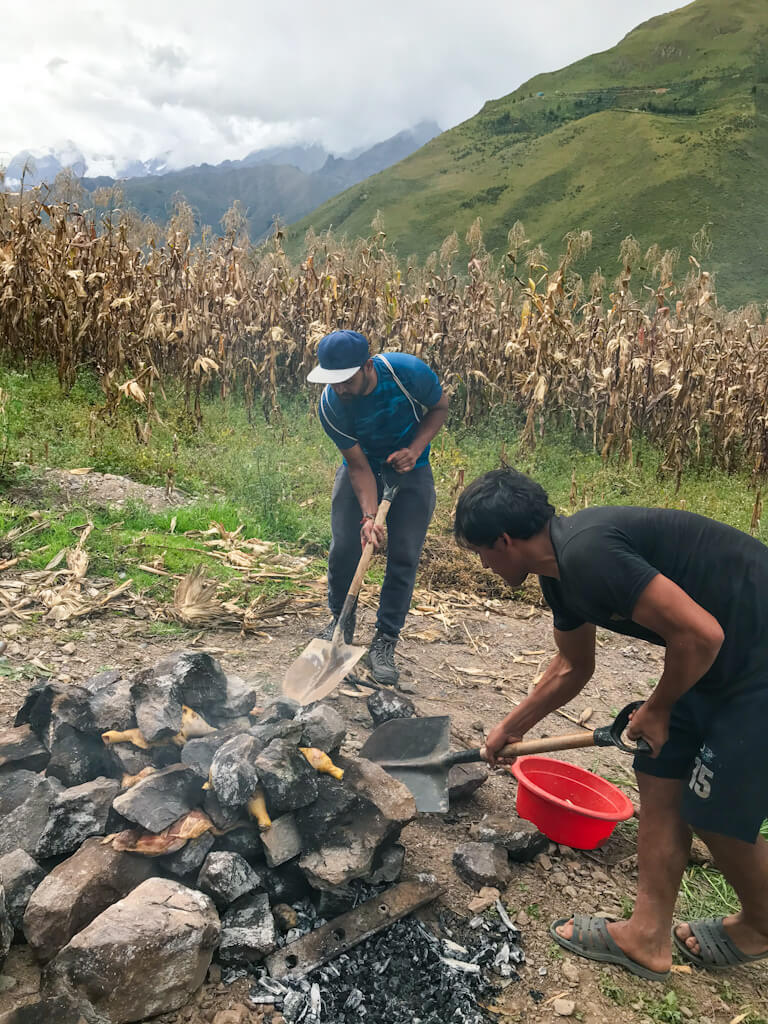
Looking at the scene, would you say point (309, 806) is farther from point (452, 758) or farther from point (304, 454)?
point (304, 454)

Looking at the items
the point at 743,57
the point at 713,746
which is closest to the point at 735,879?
the point at 713,746

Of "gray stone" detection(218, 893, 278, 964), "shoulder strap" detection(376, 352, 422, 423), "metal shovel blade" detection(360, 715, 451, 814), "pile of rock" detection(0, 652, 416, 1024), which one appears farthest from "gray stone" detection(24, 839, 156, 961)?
"shoulder strap" detection(376, 352, 422, 423)

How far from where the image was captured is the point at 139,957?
6.09ft

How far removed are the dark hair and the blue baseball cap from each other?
5.15 feet

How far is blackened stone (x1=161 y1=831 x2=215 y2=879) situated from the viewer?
7.30 feet

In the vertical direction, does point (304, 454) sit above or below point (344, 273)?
below

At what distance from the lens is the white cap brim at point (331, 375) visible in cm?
342

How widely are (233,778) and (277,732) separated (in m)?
0.29

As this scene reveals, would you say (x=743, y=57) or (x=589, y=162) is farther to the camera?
(x=743, y=57)

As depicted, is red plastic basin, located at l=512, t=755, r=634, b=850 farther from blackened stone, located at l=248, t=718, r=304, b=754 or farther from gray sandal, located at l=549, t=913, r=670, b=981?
blackened stone, located at l=248, t=718, r=304, b=754

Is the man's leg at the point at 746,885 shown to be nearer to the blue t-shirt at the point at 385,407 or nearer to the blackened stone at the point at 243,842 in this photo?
the blackened stone at the point at 243,842

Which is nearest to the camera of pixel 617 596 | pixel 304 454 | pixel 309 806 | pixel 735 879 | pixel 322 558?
pixel 617 596

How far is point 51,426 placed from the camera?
6.64 metres

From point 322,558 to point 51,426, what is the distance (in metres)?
3.21
